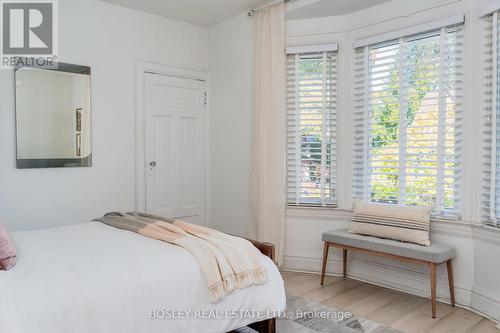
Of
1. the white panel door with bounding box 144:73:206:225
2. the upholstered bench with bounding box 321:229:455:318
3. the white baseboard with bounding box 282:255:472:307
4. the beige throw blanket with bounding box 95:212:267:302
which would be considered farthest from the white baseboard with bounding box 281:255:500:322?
the beige throw blanket with bounding box 95:212:267:302

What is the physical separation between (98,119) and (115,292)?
8.16 feet

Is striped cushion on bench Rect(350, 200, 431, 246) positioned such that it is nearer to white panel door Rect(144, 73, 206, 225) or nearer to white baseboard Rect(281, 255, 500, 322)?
white baseboard Rect(281, 255, 500, 322)

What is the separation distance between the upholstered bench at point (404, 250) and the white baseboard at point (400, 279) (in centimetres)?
11

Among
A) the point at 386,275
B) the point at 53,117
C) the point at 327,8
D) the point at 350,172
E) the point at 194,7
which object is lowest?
the point at 386,275

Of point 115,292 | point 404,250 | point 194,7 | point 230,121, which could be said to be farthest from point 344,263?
point 194,7

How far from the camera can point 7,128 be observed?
3.36 metres

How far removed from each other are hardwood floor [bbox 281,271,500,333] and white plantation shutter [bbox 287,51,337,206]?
794 mm

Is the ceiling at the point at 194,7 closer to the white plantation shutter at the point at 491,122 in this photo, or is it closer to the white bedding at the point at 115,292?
the white plantation shutter at the point at 491,122

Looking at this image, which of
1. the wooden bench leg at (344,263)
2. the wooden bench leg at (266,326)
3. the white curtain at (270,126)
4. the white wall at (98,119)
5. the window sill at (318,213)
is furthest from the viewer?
the white curtain at (270,126)

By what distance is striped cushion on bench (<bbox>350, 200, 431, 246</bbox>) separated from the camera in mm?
3098

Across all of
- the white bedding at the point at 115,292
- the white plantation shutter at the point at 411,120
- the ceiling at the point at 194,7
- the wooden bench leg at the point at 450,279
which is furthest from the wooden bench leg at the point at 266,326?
the ceiling at the point at 194,7

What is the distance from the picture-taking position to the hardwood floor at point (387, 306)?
107 inches

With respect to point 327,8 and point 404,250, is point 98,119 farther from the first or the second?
point 404,250

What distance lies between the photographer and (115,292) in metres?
1.79
